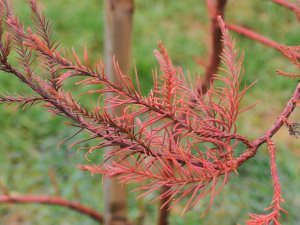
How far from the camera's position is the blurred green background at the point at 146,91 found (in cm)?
183

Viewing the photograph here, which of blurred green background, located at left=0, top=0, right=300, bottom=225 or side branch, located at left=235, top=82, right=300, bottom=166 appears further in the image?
blurred green background, located at left=0, top=0, right=300, bottom=225

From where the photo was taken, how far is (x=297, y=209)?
182 centimetres

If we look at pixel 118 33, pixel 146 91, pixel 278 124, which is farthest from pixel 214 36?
pixel 146 91

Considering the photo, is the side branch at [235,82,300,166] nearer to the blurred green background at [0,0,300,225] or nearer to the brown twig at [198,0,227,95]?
the blurred green background at [0,0,300,225]

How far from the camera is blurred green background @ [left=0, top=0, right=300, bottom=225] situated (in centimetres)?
183

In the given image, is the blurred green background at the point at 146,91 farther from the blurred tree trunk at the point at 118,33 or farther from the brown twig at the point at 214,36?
the brown twig at the point at 214,36

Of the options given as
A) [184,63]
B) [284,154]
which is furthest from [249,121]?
[284,154]

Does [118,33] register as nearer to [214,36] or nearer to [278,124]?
[214,36]

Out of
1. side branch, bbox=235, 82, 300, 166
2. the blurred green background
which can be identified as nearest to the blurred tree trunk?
Answer: the blurred green background

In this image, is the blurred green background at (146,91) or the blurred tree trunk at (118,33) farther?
the blurred green background at (146,91)

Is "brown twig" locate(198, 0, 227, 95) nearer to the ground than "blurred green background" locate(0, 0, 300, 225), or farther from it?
farther from it

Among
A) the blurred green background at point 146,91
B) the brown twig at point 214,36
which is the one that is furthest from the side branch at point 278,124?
the brown twig at point 214,36

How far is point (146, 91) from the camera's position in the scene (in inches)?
115

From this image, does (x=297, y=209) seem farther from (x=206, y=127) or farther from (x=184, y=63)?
(x=184, y=63)
